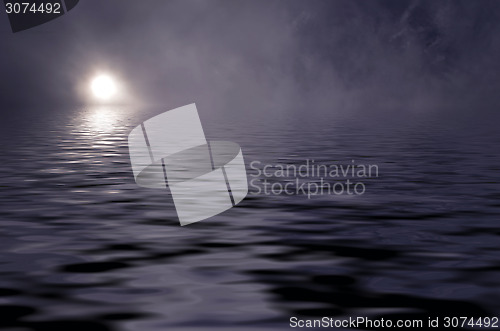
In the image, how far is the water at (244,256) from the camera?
35.0 ft

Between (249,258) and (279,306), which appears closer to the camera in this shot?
(279,306)

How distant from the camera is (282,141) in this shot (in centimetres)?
4769

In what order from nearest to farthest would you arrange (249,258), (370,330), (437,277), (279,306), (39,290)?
(370,330)
(279,306)
(39,290)
(437,277)
(249,258)

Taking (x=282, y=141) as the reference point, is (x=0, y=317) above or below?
above

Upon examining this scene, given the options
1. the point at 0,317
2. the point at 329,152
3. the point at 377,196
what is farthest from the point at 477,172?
the point at 0,317

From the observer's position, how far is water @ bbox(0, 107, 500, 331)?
1066 cm

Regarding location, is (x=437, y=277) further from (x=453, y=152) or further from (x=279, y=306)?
(x=453, y=152)

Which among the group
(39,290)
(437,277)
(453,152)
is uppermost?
(39,290)

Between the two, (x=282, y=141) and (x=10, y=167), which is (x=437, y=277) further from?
(x=282, y=141)

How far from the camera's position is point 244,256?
1405cm

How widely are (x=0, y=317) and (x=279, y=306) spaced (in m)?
3.37

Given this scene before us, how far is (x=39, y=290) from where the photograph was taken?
1170cm

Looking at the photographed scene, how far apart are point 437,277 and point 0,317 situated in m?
6.12

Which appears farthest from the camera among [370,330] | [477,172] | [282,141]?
[282,141]
